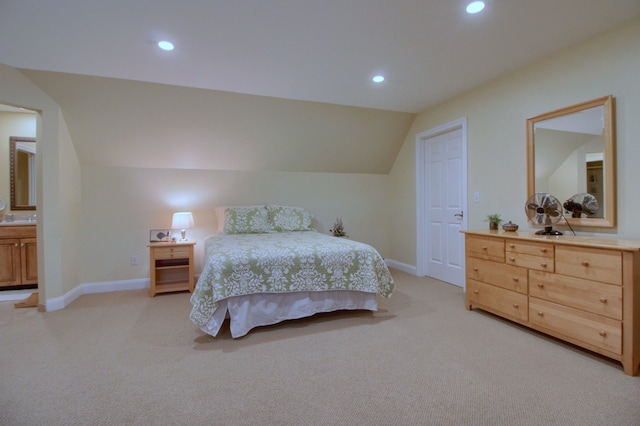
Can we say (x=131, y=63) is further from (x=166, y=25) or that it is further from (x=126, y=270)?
(x=126, y=270)

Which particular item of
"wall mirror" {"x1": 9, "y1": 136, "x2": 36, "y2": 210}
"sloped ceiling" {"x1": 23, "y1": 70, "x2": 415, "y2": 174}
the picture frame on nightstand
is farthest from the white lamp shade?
"wall mirror" {"x1": 9, "y1": 136, "x2": 36, "y2": 210}

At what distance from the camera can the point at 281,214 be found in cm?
409

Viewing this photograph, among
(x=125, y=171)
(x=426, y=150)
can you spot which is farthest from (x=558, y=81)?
(x=125, y=171)

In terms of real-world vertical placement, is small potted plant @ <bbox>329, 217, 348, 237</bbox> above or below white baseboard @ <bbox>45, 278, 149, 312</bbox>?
above

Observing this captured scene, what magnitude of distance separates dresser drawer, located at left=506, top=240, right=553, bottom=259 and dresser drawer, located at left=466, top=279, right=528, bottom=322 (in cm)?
36

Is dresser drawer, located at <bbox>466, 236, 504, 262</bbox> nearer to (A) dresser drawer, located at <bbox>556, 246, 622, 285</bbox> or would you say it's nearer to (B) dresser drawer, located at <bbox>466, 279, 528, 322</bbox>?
(B) dresser drawer, located at <bbox>466, 279, 528, 322</bbox>

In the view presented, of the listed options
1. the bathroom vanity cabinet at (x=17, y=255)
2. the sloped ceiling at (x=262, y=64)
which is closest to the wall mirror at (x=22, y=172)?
the bathroom vanity cabinet at (x=17, y=255)

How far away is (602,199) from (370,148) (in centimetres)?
282

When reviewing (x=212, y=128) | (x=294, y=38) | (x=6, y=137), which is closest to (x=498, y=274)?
(x=294, y=38)

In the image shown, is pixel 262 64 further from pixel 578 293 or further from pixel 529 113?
pixel 578 293

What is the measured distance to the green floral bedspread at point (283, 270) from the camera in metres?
2.36

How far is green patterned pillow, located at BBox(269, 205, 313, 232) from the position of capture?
4028mm

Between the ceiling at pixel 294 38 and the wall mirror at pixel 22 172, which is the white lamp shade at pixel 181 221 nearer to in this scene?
the ceiling at pixel 294 38

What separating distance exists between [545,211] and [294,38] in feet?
8.33
